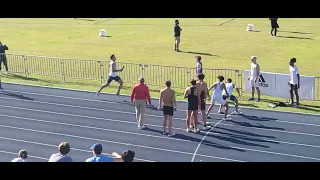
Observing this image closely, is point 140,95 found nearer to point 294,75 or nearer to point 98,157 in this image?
point 294,75

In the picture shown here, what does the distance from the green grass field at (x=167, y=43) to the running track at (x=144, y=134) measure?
1.67 metres

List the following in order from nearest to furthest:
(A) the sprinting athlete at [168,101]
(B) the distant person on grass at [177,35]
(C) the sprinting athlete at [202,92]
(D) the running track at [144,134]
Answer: (D) the running track at [144,134] → (A) the sprinting athlete at [168,101] → (C) the sprinting athlete at [202,92] → (B) the distant person on grass at [177,35]

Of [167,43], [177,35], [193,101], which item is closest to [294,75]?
[193,101]

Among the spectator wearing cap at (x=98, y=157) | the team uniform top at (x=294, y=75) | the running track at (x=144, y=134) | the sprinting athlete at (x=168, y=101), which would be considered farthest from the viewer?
the team uniform top at (x=294, y=75)

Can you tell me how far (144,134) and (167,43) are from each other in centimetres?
1320

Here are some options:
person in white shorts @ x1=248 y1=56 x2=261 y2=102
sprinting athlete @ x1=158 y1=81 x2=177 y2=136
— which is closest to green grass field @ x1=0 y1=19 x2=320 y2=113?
person in white shorts @ x1=248 y1=56 x2=261 y2=102

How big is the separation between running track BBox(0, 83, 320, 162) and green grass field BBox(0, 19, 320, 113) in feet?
5.48

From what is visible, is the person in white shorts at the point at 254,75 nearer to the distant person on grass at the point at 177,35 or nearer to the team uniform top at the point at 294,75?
the team uniform top at the point at 294,75

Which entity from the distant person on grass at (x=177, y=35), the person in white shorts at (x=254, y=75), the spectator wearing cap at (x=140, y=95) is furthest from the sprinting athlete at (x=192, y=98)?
the distant person on grass at (x=177, y=35)

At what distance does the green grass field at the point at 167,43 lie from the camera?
20625 millimetres

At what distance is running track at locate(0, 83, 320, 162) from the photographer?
11766 mm
